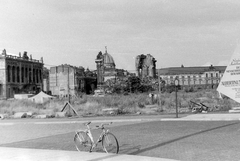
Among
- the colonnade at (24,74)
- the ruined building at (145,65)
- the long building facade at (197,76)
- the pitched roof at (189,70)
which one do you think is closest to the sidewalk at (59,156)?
the colonnade at (24,74)

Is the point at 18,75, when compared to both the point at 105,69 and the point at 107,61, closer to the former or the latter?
the point at 105,69

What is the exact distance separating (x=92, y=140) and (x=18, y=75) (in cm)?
10833

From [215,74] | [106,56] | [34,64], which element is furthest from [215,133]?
[215,74]

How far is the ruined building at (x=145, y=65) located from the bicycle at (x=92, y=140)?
10795 centimetres

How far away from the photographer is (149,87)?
9294cm

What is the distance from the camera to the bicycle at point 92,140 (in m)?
9.96

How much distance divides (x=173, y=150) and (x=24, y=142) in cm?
648

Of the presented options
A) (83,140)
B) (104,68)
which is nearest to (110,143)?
(83,140)

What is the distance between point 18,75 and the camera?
114 meters

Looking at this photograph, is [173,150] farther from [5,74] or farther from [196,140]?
[5,74]

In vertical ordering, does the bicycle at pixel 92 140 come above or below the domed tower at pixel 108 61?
below

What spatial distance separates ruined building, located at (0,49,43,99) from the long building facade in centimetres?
4746

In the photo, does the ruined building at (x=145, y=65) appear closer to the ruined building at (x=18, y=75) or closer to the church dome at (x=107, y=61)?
the church dome at (x=107, y=61)

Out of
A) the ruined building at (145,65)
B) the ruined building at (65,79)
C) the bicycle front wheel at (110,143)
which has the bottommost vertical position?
the bicycle front wheel at (110,143)
